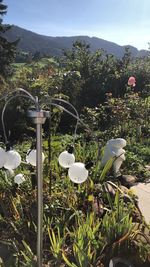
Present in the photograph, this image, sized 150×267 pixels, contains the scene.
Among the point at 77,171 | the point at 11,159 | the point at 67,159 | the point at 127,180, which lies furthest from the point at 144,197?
the point at 11,159

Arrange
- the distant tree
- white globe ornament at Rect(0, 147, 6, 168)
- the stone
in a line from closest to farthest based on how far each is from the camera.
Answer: white globe ornament at Rect(0, 147, 6, 168), the stone, the distant tree

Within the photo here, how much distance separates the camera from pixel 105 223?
2.88 m

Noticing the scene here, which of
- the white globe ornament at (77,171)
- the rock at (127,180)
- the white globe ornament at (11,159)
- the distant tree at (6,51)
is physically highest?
the white globe ornament at (11,159)

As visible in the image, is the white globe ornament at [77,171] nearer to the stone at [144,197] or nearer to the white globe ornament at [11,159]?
the white globe ornament at [11,159]

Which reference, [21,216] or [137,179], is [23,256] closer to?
[21,216]

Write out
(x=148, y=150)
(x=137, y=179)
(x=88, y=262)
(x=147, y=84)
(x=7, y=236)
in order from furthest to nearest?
(x=147, y=84) < (x=148, y=150) < (x=137, y=179) < (x=7, y=236) < (x=88, y=262)

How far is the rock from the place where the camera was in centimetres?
474

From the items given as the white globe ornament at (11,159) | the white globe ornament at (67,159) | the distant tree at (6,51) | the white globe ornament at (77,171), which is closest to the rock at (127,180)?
the white globe ornament at (67,159)

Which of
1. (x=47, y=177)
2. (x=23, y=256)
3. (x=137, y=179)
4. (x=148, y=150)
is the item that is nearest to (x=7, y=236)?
(x=23, y=256)

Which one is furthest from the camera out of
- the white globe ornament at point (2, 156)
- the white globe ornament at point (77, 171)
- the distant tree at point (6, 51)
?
the distant tree at point (6, 51)

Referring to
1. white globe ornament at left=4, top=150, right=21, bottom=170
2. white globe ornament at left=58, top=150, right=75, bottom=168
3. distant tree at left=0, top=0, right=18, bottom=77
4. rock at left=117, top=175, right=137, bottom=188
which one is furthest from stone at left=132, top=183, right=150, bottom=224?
distant tree at left=0, top=0, right=18, bottom=77

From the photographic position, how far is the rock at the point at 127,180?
474 centimetres

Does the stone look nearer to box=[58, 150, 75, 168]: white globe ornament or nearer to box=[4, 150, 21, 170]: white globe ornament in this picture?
box=[58, 150, 75, 168]: white globe ornament

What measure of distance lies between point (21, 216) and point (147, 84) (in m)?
7.63
